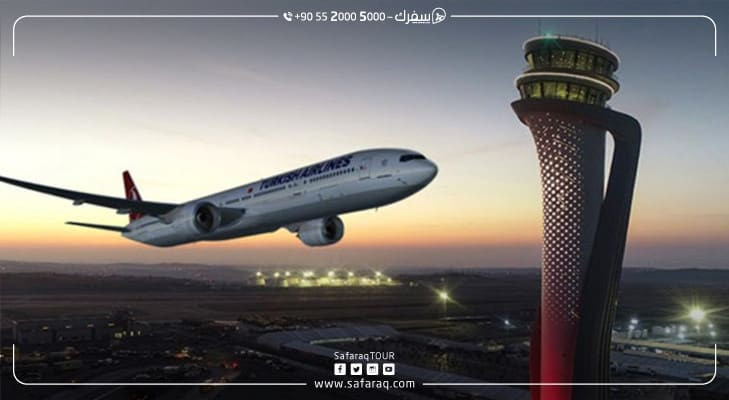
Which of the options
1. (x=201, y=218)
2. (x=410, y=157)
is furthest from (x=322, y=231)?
(x=410, y=157)

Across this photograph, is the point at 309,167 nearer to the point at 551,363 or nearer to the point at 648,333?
the point at 551,363

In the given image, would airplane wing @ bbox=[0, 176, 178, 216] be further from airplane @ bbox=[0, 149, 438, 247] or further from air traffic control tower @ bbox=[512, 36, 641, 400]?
air traffic control tower @ bbox=[512, 36, 641, 400]

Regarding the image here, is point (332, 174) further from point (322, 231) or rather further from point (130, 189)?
point (130, 189)

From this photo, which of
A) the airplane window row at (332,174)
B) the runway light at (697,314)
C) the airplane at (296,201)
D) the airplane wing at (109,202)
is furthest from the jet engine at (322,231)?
the runway light at (697,314)

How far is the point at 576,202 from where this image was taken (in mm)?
39469

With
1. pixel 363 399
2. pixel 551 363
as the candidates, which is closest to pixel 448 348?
pixel 551 363

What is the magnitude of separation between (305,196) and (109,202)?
30.1 ft

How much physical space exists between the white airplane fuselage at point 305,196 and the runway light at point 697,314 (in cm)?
6411

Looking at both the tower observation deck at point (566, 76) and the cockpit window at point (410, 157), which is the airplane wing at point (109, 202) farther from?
the tower observation deck at point (566, 76)

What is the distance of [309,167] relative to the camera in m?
23.4

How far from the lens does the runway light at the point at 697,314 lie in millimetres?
74856

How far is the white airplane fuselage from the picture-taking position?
1997 cm

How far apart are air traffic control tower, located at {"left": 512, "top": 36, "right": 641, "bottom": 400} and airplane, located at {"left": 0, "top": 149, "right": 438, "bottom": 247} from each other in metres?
17.8

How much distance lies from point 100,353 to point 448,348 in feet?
72.4
